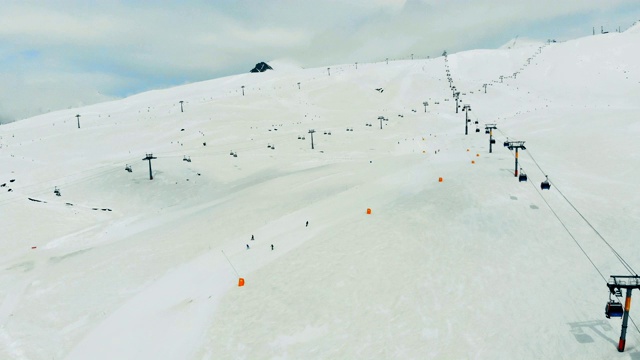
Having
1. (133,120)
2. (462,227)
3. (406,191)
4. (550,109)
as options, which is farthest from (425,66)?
(462,227)

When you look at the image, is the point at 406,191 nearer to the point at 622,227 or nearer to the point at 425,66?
the point at 622,227

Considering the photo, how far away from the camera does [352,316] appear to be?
81.1 ft

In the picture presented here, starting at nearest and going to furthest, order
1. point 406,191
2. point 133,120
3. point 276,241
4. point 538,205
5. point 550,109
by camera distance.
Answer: point 276,241 < point 538,205 < point 406,191 < point 550,109 < point 133,120

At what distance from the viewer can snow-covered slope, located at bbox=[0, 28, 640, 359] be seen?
76.6 feet

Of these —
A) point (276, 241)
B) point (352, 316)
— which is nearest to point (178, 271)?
point (276, 241)

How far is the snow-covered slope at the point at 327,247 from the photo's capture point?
23.4 m

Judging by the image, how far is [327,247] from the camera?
3416 cm

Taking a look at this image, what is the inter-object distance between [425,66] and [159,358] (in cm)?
17133

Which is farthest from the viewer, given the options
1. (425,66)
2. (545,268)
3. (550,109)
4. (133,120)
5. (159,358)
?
(425,66)

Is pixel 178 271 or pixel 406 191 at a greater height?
pixel 406 191

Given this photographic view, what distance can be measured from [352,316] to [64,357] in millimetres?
16944

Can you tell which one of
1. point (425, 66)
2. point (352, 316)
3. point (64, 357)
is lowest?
point (64, 357)

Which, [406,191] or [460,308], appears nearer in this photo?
[460,308]

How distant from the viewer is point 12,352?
25.3m
